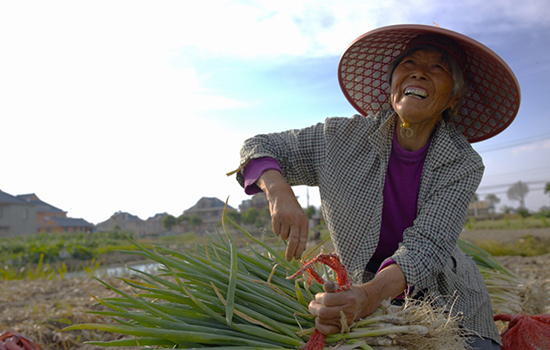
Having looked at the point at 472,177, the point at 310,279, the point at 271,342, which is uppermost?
the point at 472,177

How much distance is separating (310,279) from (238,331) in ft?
0.95

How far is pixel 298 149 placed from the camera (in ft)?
5.49

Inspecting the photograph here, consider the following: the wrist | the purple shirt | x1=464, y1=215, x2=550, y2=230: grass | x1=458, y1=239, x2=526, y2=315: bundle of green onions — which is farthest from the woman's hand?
x1=464, y1=215, x2=550, y2=230: grass

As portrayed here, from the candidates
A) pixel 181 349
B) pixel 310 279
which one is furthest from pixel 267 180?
pixel 181 349

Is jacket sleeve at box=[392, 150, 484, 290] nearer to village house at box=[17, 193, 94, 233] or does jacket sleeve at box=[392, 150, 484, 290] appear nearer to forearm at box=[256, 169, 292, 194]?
forearm at box=[256, 169, 292, 194]

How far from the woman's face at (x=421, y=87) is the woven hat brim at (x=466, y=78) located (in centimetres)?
12

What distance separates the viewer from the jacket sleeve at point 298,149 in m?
1.64

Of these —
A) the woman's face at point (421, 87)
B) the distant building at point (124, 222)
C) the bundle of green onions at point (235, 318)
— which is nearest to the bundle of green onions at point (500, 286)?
the woman's face at point (421, 87)

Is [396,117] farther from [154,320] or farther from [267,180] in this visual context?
[154,320]

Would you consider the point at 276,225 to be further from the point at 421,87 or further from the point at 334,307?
the point at 421,87

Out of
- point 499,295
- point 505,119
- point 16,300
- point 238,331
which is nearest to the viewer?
Result: point 238,331

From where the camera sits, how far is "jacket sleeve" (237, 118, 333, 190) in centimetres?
164

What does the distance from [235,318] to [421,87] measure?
112 centimetres

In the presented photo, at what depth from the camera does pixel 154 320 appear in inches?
34.5
